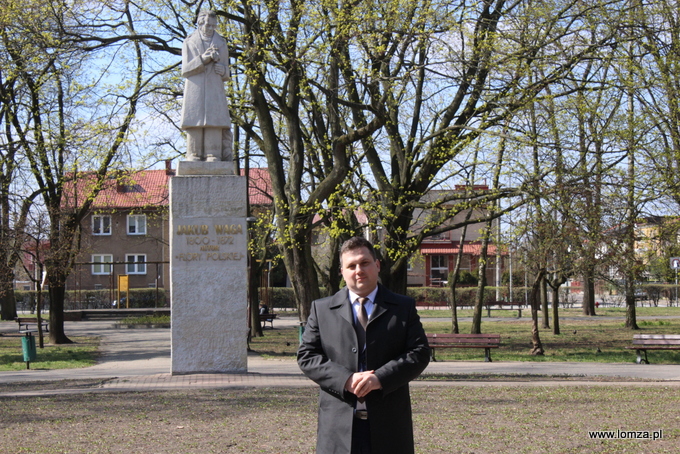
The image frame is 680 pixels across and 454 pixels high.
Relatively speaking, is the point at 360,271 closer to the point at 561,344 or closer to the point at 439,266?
the point at 561,344

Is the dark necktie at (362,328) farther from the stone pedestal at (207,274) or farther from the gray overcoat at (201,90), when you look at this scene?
the gray overcoat at (201,90)

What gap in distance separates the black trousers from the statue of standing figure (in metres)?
10.1

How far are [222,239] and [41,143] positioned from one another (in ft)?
36.7

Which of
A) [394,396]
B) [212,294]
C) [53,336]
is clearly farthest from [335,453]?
[53,336]

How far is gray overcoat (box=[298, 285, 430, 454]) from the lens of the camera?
4000 millimetres

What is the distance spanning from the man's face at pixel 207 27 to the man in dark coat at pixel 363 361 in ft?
33.9

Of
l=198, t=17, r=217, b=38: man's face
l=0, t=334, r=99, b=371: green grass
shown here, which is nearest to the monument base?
l=198, t=17, r=217, b=38: man's face

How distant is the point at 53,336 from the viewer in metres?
24.0

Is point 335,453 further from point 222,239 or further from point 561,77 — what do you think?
point 561,77

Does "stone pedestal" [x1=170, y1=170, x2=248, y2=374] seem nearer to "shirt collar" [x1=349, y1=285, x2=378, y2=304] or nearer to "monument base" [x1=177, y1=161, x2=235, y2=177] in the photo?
"monument base" [x1=177, y1=161, x2=235, y2=177]

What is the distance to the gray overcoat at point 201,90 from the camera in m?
13.6

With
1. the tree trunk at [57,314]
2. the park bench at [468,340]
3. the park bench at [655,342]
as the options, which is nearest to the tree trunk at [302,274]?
the park bench at [468,340]

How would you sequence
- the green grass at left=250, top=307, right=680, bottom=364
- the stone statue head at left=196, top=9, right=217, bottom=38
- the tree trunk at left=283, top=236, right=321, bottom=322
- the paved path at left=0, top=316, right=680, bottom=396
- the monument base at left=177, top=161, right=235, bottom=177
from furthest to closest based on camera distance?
1. the green grass at left=250, top=307, right=680, bottom=364
2. the tree trunk at left=283, top=236, right=321, bottom=322
3. the stone statue head at left=196, top=9, right=217, bottom=38
4. the monument base at left=177, top=161, right=235, bottom=177
5. the paved path at left=0, top=316, right=680, bottom=396

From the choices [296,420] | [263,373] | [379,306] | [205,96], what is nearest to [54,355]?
[263,373]
